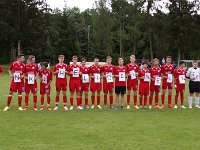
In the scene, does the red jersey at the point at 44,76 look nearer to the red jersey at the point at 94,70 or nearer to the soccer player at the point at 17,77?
the soccer player at the point at 17,77

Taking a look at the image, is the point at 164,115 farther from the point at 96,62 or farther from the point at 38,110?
the point at 38,110

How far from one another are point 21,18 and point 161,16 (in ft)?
77.6

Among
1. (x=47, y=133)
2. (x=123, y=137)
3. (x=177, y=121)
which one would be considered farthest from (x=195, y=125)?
(x=47, y=133)

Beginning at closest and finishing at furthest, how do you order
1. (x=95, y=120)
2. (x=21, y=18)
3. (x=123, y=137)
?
1. (x=123, y=137)
2. (x=95, y=120)
3. (x=21, y=18)

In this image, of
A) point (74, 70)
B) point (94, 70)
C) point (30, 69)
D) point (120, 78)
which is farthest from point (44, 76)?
point (120, 78)

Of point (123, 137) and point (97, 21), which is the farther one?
point (97, 21)

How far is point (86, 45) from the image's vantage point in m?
70.1

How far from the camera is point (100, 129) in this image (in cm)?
1034

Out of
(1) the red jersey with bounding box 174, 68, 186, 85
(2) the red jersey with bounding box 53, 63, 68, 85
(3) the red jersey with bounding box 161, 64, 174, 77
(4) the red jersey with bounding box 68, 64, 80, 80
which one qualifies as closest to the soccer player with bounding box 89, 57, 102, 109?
(4) the red jersey with bounding box 68, 64, 80, 80

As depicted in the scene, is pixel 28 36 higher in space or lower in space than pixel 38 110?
higher

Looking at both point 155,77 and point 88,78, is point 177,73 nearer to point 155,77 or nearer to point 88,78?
point 155,77

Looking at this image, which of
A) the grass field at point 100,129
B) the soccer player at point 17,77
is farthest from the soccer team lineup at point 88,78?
the grass field at point 100,129

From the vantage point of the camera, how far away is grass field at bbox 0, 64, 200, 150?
8.54 metres

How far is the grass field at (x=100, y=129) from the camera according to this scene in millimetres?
8539
